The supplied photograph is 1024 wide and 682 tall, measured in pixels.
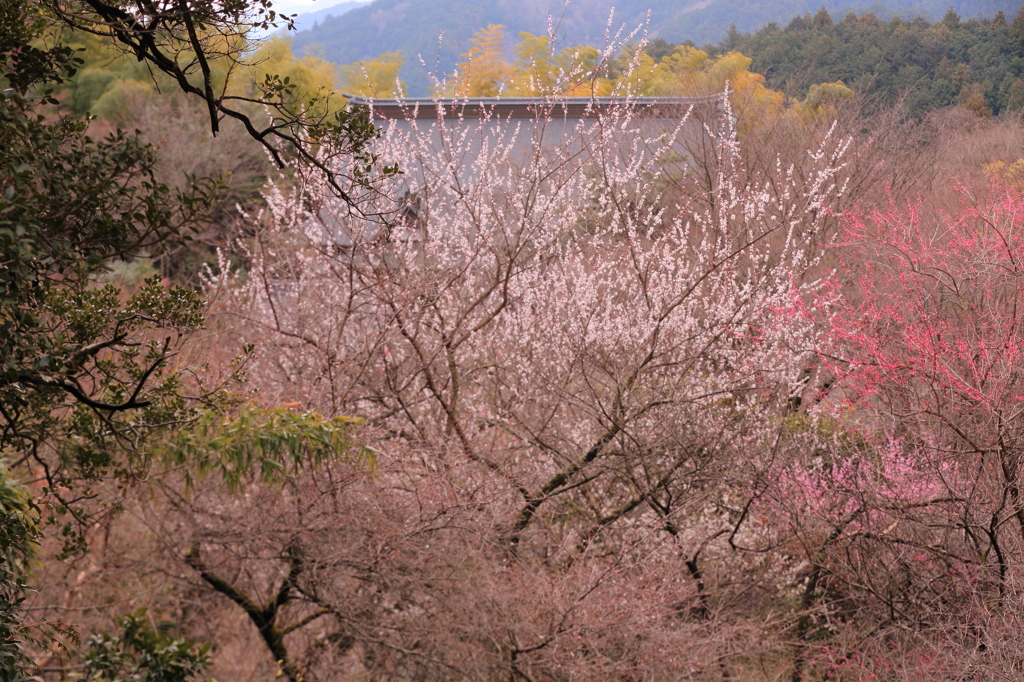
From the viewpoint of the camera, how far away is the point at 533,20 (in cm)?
4262

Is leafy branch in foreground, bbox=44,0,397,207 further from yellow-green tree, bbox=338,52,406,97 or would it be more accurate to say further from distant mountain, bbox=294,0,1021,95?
yellow-green tree, bbox=338,52,406,97

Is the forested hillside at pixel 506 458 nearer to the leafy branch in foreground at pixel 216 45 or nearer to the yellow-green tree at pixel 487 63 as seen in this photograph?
the leafy branch in foreground at pixel 216 45

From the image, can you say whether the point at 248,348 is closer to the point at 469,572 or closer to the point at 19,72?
the point at 19,72

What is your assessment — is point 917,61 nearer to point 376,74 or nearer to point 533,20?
point 376,74

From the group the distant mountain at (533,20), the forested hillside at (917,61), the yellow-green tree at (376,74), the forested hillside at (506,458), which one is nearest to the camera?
the forested hillside at (506,458)

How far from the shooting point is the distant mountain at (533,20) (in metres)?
14.8

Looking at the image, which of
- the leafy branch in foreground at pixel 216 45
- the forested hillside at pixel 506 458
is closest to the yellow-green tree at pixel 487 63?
the forested hillside at pixel 506 458

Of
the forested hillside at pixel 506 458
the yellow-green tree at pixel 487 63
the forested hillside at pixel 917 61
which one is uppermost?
the yellow-green tree at pixel 487 63

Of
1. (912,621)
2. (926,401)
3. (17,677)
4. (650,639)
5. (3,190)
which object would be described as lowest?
(912,621)

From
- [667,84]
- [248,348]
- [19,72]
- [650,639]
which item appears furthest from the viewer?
[667,84]

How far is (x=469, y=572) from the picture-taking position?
562cm

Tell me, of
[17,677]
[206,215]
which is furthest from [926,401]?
[17,677]

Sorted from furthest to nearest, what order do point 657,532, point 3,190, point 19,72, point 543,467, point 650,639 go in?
point 543,467, point 657,532, point 650,639, point 19,72, point 3,190

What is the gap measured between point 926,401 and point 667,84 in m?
11.0
